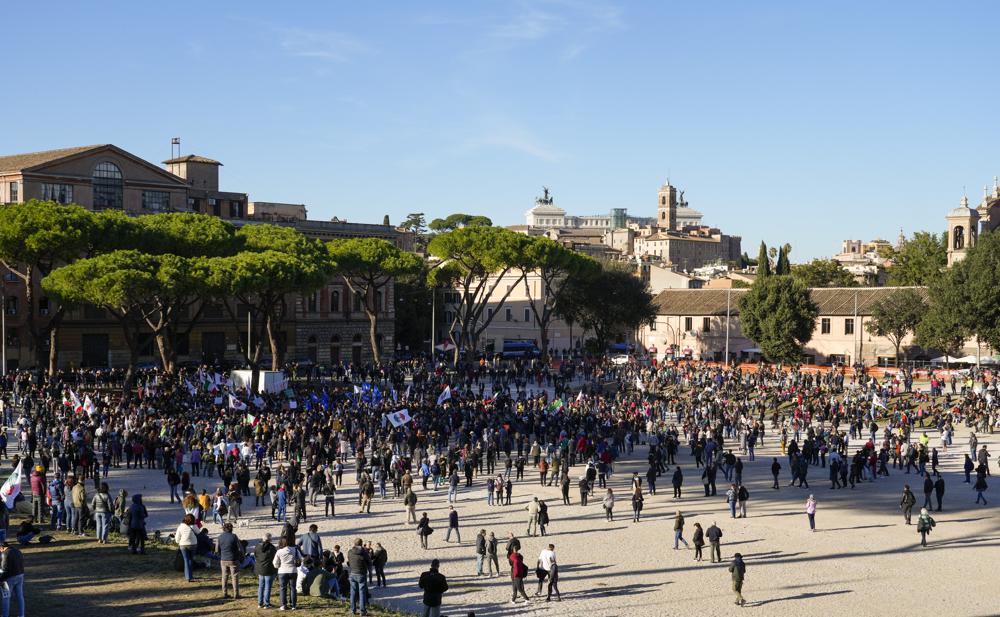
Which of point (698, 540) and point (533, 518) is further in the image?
point (533, 518)

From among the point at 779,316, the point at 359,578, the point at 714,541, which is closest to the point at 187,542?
the point at 359,578

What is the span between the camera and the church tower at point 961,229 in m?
81.2

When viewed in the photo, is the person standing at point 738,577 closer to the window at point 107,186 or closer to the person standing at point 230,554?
the person standing at point 230,554

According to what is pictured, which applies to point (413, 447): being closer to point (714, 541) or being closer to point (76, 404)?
point (76, 404)

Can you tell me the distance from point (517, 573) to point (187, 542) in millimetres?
6310

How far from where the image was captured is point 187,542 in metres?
19.5

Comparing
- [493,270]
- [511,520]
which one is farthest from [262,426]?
[493,270]

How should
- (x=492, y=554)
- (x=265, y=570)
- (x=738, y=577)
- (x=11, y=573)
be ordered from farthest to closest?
(x=492, y=554)
(x=738, y=577)
(x=265, y=570)
(x=11, y=573)

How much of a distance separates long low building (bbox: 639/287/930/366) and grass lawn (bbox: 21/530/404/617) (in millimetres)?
51314

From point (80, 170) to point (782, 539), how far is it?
51964 millimetres

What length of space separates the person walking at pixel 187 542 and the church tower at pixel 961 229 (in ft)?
242

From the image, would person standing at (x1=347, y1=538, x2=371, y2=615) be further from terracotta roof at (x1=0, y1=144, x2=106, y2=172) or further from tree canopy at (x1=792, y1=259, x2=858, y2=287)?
tree canopy at (x1=792, y1=259, x2=858, y2=287)

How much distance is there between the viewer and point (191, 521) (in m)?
19.6

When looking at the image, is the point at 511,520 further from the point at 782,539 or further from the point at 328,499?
the point at 782,539
